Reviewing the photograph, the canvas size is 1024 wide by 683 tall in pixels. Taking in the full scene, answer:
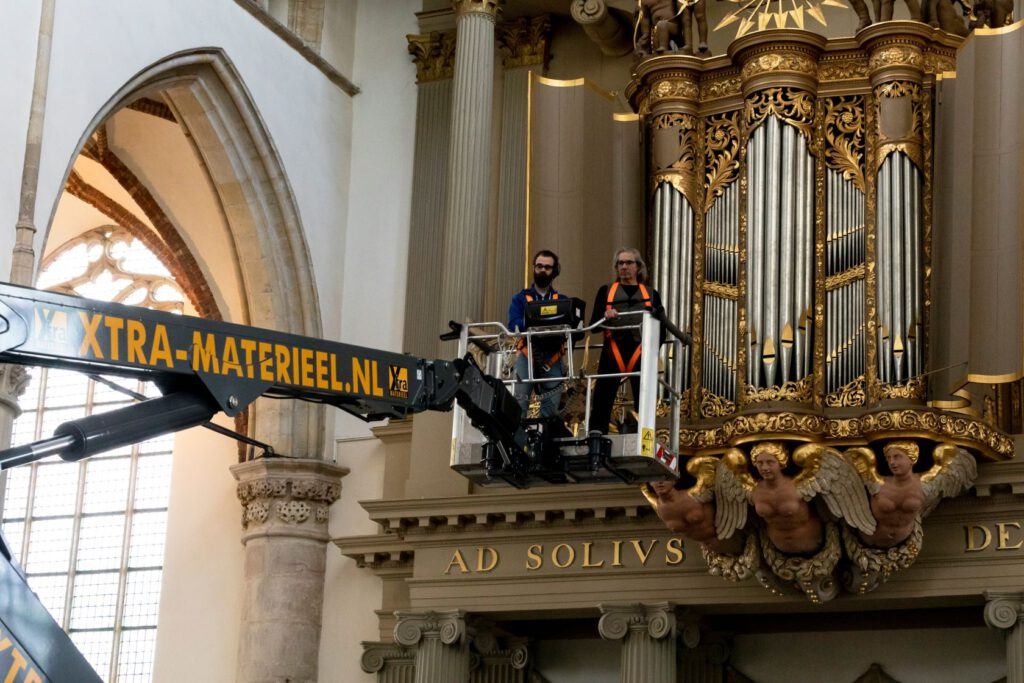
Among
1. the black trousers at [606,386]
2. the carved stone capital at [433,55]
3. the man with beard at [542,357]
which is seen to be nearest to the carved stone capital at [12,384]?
the man with beard at [542,357]

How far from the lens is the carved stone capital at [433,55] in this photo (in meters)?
19.6

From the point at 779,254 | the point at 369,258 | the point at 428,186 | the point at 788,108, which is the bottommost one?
the point at 779,254

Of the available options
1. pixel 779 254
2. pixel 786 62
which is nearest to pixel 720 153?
pixel 786 62

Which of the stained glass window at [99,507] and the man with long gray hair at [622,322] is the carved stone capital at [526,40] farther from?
the man with long gray hair at [622,322]

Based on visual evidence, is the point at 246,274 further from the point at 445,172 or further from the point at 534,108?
the point at 534,108

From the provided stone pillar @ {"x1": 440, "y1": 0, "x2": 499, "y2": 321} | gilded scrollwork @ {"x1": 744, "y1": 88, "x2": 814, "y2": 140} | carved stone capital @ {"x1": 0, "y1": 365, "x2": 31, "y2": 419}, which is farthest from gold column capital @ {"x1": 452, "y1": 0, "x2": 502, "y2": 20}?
carved stone capital @ {"x1": 0, "y1": 365, "x2": 31, "y2": 419}

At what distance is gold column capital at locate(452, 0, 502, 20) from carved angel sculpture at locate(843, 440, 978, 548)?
21.6ft

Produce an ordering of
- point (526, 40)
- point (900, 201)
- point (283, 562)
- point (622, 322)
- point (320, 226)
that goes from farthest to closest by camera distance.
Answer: point (526, 40) < point (320, 226) < point (283, 562) < point (900, 201) < point (622, 322)

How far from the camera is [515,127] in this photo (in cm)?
1933

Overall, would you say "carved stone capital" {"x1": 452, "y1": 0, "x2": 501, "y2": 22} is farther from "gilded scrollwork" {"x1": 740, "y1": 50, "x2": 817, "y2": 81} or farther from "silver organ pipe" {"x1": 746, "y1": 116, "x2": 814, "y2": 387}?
"silver organ pipe" {"x1": 746, "y1": 116, "x2": 814, "y2": 387}

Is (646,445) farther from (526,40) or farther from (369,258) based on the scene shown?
(526,40)

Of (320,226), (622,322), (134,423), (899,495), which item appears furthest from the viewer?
(320,226)

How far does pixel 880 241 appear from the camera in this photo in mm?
14812

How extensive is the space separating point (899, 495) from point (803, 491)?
74 cm
